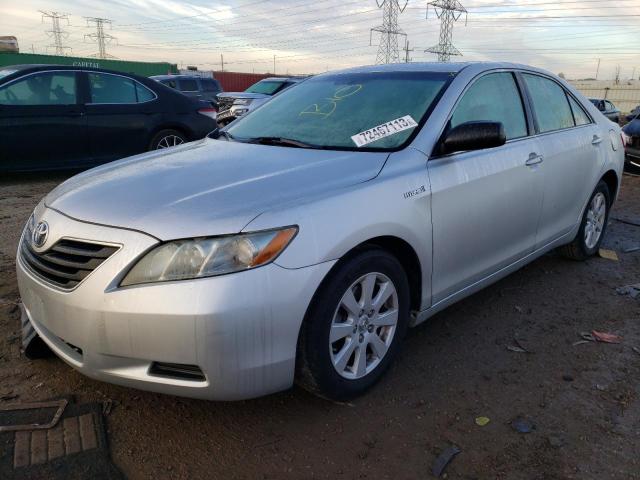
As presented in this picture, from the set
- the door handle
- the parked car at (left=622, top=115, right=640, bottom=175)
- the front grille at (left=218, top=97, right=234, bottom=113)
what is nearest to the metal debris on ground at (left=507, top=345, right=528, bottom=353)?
the door handle

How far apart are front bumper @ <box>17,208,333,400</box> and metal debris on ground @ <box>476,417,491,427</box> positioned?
945 millimetres

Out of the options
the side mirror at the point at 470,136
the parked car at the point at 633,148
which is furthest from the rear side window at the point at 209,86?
the side mirror at the point at 470,136

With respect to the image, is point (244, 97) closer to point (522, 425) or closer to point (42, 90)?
point (42, 90)

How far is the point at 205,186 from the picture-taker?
2.46 m

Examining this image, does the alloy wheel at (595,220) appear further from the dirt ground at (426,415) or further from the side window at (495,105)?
the side window at (495,105)

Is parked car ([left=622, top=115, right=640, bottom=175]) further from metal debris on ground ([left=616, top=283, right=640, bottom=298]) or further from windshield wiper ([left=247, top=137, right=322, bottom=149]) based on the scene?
windshield wiper ([left=247, top=137, right=322, bottom=149])

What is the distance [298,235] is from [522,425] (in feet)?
4.55

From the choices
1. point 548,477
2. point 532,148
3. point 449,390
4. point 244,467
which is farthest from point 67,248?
point 532,148

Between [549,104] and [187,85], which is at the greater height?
[187,85]

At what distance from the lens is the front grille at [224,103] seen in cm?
1493

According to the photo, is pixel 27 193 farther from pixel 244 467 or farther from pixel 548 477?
pixel 548 477

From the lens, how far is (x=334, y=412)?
8.50 feet

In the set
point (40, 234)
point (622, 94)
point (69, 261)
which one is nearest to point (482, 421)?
point (69, 261)

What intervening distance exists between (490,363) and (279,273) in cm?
158
